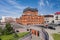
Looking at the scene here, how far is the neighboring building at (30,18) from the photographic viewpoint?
4.22 m

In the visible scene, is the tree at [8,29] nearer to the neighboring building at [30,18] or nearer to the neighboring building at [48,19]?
the neighboring building at [30,18]

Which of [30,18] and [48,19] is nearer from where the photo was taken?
[30,18]

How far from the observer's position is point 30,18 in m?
4.29

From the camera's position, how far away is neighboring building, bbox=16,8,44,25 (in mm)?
4223

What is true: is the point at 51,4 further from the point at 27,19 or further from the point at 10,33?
the point at 10,33

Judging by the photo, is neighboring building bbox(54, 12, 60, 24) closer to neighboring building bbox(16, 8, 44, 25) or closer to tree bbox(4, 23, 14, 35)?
neighboring building bbox(16, 8, 44, 25)

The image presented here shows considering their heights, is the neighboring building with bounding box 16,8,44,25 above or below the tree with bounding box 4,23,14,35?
above

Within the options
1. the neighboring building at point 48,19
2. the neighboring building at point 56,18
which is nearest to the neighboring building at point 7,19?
the neighboring building at point 48,19

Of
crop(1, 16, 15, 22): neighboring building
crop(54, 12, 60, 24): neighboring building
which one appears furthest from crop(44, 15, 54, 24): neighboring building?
crop(1, 16, 15, 22): neighboring building

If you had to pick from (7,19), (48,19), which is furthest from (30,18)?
(7,19)

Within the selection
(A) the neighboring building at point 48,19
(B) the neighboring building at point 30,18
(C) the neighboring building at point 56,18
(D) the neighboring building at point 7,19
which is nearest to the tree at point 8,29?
(D) the neighboring building at point 7,19

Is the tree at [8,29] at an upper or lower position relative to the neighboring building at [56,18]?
lower

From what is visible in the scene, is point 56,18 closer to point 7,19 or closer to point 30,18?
point 30,18

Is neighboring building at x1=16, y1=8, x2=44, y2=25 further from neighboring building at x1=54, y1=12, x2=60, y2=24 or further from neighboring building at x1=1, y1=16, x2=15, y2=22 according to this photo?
neighboring building at x1=54, y1=12, x2=60, y2=24
